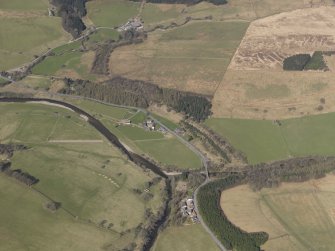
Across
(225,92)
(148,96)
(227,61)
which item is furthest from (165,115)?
(227,61)

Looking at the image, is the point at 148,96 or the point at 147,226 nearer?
the point at 147,226

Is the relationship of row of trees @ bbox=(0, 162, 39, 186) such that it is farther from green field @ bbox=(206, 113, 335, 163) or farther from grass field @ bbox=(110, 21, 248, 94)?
grass field @ bbox=(110, 21, 248, 94)

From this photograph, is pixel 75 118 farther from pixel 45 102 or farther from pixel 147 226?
pixel 147 226

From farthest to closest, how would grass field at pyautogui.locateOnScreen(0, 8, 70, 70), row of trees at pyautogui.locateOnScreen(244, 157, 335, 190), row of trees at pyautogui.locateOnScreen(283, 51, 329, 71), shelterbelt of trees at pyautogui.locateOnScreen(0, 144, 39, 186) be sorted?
grass field at pyautogui.locateOnScreen(0, 8, 70, 70), row of trees at pyautogui.locateOnScreen(283, 51, 329, 71), row of trees at pyautogui.locateOnScreen(244, 157, 335, 190), shelterbelt of trees at pyautogui.locateOnScreen(0, 144, 39, 186)

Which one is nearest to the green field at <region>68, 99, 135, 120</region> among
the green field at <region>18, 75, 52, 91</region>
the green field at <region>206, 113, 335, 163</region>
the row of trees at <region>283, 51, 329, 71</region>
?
the green field at <region>18, 75, 52, 91</region>

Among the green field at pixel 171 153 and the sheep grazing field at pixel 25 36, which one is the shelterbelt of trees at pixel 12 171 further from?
the sheep grazing field at pixel 25 36

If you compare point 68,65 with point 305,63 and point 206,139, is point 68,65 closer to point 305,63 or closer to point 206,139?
point 206,139

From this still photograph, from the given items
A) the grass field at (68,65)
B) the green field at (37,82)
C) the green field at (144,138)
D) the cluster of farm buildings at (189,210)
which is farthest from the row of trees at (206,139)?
the green field at (37,82)
